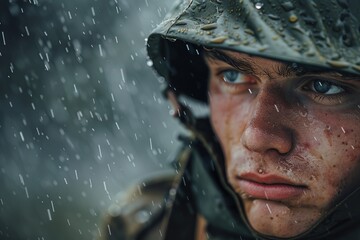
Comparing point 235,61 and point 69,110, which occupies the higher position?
point 235,61

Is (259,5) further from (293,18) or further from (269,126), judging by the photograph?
(269,126)

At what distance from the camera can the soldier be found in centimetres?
172

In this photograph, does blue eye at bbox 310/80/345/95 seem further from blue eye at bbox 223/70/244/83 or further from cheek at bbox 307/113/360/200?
blue eye at bbox 223/70/244/83

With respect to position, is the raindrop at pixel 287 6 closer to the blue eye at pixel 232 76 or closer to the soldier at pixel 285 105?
the soldier at pixel 285 105

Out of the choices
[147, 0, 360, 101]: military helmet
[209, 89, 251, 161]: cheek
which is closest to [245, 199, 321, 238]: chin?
[209, 89, 251, 161]: cheek

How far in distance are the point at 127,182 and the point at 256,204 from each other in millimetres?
6050

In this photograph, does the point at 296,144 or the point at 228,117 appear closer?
the point at 296,144

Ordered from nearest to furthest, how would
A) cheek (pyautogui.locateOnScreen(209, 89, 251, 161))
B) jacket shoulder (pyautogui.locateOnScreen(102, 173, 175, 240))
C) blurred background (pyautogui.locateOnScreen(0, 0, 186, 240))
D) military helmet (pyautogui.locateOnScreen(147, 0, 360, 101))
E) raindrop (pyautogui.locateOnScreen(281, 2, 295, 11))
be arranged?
military helmet (pyautogui.locateOnScreen(147, 0, 360, 101)) → raindrop (pyautogui.locateOnScreen(281, 2, 295, 11)) → cheek (pyautogui.locateOnScreen(209, 89, 251, 161)) → jacket shoulder (pyautogui.locateOnScreen(102, 173, 175, 240)) → blurred background (pyautogui.locateOnScreen(0, 0, 186, 240))

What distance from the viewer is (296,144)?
185 cm

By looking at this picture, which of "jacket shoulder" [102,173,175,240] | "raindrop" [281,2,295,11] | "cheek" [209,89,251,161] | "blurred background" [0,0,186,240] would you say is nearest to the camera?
"raindrop" [281,2,295,11]

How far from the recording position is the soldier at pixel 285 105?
172 cm

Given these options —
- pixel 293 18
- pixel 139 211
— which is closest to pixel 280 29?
pixel 293 18

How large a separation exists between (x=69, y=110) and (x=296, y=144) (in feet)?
18.4

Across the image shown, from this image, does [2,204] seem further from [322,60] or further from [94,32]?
[322,60]
